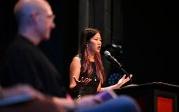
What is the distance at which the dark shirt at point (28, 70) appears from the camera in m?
2.70

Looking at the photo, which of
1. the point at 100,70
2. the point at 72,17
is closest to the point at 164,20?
the point at 72,17

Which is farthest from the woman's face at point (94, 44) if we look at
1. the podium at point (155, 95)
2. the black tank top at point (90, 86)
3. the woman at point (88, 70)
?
the podium at point (155, 95)

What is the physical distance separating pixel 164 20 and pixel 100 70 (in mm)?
2200

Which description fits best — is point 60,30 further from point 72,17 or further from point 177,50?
point 177,50

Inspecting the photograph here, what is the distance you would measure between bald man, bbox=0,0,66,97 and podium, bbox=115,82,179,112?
5.53ft

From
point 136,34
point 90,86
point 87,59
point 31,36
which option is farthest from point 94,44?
point 31,36

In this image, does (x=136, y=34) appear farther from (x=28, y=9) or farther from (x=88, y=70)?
(x=28, y=9)

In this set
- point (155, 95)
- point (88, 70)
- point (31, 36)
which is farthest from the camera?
point (88, 70)

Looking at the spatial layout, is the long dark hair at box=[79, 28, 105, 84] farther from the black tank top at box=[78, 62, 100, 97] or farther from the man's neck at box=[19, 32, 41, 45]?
the man's neck at box=[19, 32, 41, 45]

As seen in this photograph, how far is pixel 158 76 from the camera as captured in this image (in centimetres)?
677

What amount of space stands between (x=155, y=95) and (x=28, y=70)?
6.30ft

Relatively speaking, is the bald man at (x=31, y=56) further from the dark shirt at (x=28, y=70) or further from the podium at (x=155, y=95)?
the podium at (x=155, y=95)

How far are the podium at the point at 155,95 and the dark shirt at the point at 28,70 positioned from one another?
1731 mm

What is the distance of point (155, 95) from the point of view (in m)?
4.44
